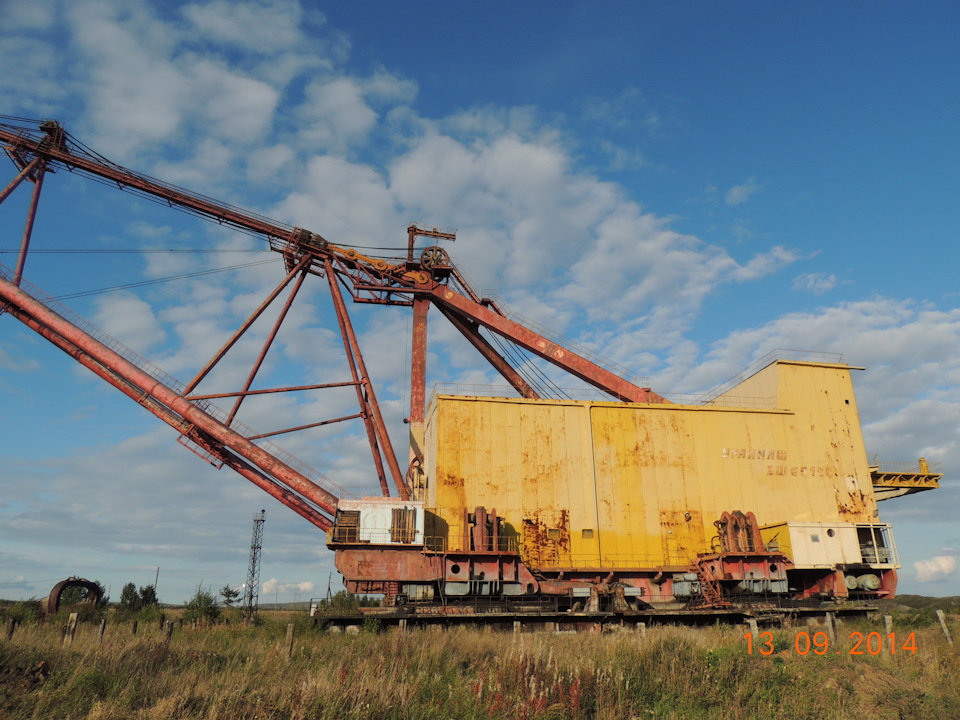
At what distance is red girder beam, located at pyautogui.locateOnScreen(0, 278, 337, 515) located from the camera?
22.2m

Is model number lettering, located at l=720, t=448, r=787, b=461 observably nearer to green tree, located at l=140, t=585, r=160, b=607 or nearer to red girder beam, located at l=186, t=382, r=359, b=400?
red girder beam, located at l=186, t=382, r=359, b=400

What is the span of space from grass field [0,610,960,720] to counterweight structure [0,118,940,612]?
23.5ft

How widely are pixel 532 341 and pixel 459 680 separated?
18.6 meters

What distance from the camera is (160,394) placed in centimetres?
2256

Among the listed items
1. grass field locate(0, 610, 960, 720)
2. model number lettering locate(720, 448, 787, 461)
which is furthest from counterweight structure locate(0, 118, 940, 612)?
grass field locate(0, 610, 960, 720)

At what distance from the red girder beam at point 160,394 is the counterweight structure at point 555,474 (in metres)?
0.06

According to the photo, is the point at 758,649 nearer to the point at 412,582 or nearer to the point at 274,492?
the point at 412,582

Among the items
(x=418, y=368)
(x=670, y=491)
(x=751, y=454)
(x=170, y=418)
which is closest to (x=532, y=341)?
(x=418, y=368)

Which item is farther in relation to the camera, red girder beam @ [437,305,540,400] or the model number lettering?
red girder beam @ [437,305,540,400]

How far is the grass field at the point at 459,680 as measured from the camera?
8.47 metres

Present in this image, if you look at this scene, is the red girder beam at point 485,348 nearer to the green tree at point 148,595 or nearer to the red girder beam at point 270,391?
the red girder beam at point 270,391

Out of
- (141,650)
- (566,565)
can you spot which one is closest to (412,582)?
(566,565)

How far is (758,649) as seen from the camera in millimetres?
12875
